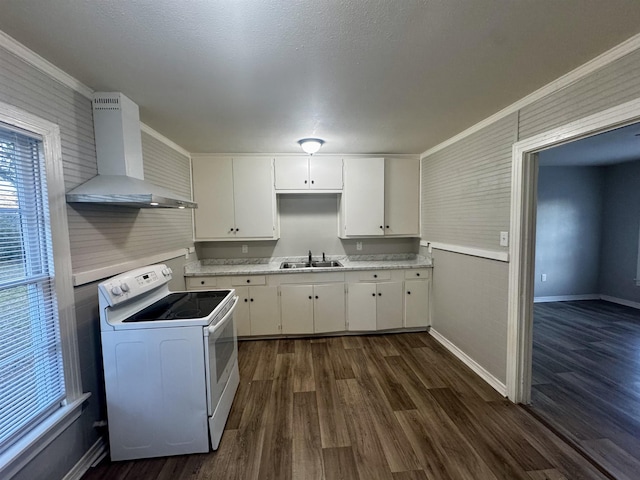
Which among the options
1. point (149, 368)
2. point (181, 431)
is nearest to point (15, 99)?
point (149, 368)

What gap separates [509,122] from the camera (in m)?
2.12

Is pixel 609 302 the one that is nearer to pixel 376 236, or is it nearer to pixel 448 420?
pixel 376 236

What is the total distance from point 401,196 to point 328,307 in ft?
5.68

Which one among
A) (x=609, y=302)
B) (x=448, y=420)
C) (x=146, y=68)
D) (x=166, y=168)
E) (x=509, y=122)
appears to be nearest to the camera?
(x=146, y=68)

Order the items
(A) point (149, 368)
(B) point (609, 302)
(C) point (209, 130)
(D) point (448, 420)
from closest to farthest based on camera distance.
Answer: (A) point (149, 368), (D) point (448, 420), (C) point (209, 130), (B) point (609, 302)

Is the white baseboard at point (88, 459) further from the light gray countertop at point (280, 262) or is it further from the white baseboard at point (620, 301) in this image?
the white baseboard at point (620, 301)

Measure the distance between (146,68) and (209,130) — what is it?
102 centimetres

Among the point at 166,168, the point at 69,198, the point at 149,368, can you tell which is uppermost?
the point at 166,168

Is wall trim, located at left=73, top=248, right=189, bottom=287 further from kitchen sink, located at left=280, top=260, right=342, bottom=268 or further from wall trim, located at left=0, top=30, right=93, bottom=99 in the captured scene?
kitchen sink, located at left=280, top=260, right=342, bottom=268

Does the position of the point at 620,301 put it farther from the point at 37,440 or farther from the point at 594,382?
the point at 37,440

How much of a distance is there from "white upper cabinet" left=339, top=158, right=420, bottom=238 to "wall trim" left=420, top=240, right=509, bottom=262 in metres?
0.43

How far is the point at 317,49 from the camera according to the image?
136 cm

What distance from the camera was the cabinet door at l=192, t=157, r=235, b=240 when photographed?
3312 millimetres

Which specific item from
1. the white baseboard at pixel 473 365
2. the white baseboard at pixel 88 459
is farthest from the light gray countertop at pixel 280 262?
the white baseboard at pixel 88 459
